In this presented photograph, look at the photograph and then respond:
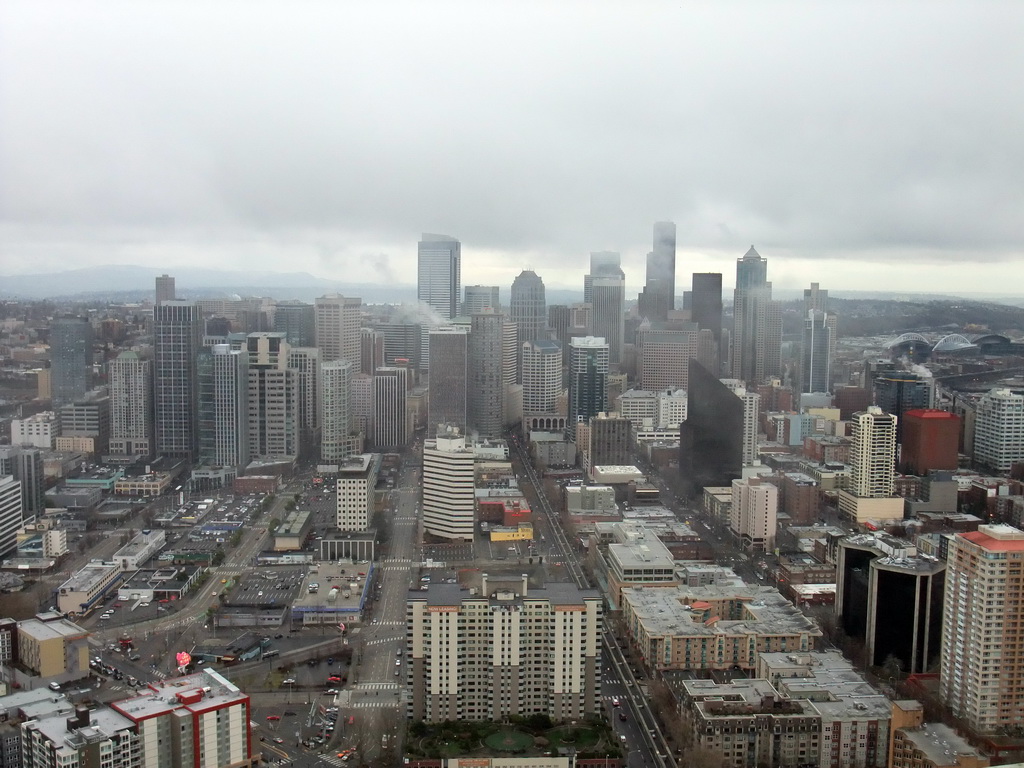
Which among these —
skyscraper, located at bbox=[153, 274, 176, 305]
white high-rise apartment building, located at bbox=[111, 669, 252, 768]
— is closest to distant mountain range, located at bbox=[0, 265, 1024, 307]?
skyscraper, located at bbox=[153, 274, 176, 305]

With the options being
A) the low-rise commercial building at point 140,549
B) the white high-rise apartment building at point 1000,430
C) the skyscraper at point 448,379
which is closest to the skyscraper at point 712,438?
the white high-rise apartment building at point 1000,430

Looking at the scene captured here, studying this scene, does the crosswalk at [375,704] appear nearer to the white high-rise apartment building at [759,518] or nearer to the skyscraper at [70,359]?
the white high-rise apartment building at [759,518]

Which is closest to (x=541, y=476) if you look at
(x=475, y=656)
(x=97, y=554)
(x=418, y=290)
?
(x=418, y=290)

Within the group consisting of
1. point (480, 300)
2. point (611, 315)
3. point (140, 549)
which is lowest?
point (140, 549)

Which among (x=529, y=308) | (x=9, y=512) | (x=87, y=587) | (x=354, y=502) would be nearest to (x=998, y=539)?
(x=354, y=502)

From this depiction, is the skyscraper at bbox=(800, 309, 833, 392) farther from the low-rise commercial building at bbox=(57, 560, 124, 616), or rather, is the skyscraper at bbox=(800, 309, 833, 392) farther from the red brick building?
the low-rise commercial building at bbox=(57, 560, 124, 616)

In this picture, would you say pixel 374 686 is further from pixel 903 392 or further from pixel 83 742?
pixel 903 392
